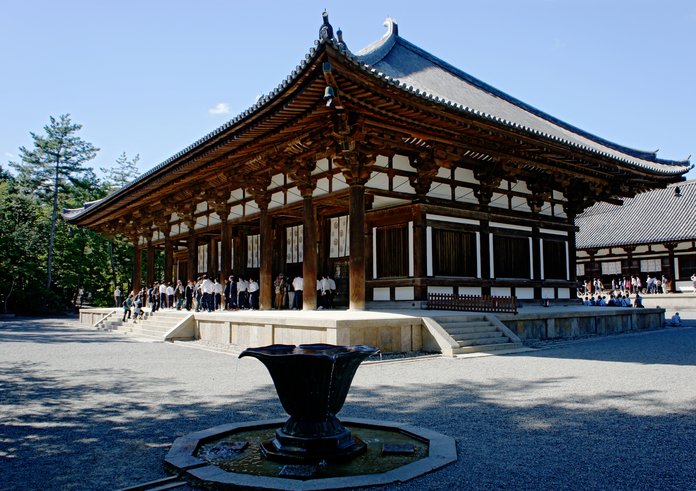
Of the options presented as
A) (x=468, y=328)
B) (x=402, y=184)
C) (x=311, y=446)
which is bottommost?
(x=311, y=446)

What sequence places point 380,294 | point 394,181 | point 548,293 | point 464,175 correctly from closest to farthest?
1. point 394,181
2. point 380,294
3. point 464,175
4. point 548,293

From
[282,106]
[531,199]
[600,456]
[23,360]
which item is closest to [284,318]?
[282,106]

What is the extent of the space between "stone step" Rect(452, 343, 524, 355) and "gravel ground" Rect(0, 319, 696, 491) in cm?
53

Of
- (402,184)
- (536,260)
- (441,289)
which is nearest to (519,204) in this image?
(536,260)

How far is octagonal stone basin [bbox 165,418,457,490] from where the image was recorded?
147 inches

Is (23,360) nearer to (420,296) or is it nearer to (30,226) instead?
(420,296)

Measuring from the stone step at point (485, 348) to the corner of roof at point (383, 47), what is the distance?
8019mm

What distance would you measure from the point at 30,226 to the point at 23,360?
3017 cm

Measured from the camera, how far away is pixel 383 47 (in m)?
16.9

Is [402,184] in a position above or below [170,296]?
above

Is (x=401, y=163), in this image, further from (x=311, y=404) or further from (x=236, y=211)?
(x=311, y=404)

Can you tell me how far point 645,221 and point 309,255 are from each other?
29.4m

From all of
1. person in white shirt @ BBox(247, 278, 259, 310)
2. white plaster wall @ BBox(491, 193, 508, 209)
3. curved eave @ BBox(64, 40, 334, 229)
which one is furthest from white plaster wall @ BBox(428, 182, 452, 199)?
person in white shirt @ BBox(247, 278, 259, 310)

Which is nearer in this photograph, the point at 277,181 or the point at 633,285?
the point at 277,181
